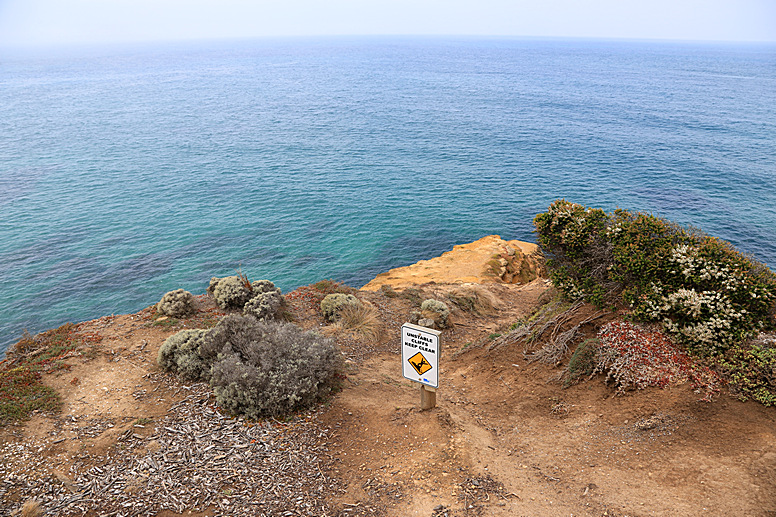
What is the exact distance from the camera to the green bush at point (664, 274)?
9148mm

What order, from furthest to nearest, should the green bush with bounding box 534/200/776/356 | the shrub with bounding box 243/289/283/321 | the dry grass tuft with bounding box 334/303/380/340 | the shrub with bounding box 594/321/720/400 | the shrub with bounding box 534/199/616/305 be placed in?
1. the dry grass tuft with bounding box 334/303/380/340
2. the shrub with bounding box 243/289/283/321
3. the shrub with bounding box 534/199/616/305
4. the green bush with bounding box 534/200/776/356
5. the shrub with bounding box 594/321/720/400

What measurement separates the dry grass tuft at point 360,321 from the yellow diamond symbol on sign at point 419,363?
18.0ft

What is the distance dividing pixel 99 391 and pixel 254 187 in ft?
97.7

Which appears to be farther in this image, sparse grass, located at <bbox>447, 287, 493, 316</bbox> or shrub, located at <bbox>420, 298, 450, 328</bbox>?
sparse grass, located at <bbox>447, 287, 493, 316</bbox>

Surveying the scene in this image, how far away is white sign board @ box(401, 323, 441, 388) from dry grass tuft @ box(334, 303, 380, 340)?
5.43 meters

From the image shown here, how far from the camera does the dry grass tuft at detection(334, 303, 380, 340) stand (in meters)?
13.6

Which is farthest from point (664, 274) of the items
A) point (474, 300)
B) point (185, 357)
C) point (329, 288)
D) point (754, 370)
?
point (185, 357)

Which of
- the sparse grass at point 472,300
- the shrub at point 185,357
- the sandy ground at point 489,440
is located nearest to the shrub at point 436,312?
the sparse grass at point 472,300

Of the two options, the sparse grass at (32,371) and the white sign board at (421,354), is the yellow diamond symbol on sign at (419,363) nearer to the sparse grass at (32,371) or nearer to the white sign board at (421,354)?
the white sign board at (421,354)

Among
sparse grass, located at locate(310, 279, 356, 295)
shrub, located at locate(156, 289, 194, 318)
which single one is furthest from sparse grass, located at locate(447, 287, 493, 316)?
shrub, located at locate(156, 289, 194, 318)

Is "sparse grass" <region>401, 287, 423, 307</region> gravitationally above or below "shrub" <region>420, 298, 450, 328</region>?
below

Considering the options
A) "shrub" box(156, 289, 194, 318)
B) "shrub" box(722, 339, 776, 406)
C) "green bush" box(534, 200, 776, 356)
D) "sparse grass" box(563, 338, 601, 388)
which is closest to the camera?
"shrub" box(722, 339, 776, 406)

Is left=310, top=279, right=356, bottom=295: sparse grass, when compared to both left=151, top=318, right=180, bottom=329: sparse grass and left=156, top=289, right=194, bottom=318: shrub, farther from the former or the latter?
left=151, top=318, right=180, bottom=329: sparse grass

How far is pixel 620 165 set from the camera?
43.0 metres
